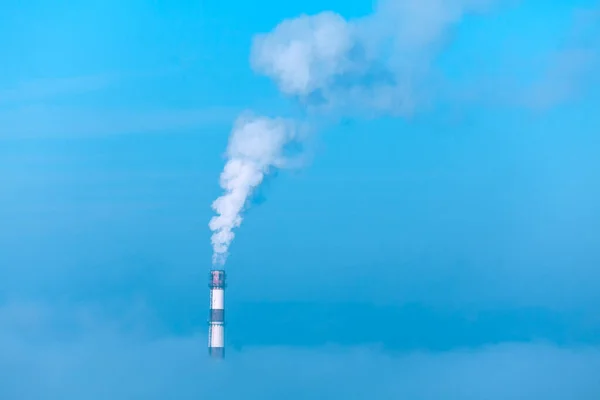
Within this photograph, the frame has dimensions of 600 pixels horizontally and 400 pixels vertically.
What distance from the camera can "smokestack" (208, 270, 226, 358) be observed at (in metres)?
39.7

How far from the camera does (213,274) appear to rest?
3944 cm

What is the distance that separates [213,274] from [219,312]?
A: 2.04m

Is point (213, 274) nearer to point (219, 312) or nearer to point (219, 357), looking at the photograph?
point (219, 312)

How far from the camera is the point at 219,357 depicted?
1628 inches

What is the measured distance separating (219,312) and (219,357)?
103 inches

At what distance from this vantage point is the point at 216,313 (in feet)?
132

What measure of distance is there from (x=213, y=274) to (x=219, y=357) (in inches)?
183

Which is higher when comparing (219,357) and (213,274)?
(213,274)

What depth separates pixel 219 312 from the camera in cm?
4022

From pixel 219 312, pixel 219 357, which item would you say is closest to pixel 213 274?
pixel 219 312

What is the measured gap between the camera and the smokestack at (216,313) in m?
39.7
